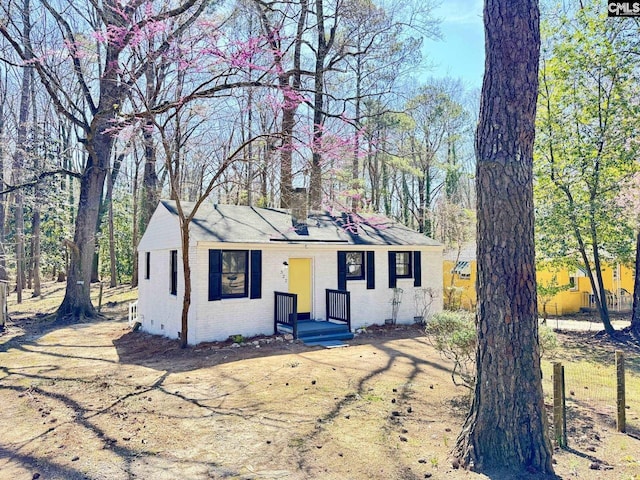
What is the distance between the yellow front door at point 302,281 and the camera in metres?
11.7

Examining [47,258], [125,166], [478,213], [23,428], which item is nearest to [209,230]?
[23,428]

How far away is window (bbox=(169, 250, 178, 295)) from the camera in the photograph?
11.1 metres

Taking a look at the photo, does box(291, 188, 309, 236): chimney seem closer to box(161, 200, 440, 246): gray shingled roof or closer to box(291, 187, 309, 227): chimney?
box(291, 187, 309, 227): chimney

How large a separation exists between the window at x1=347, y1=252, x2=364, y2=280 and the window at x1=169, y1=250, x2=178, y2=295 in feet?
15.4

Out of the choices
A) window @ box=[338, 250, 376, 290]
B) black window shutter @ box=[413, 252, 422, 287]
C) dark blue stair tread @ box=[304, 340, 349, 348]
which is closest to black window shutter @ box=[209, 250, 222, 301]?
dark blue stair tread @ box=[304, 340, 349, 348]

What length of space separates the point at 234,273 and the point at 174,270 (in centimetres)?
186

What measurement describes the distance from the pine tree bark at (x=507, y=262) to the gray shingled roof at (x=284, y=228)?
287 inches

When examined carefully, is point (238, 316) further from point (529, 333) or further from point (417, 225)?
point (417, 225)

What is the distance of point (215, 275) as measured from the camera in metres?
10.2

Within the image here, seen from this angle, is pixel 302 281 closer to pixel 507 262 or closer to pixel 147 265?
pixel 147 265

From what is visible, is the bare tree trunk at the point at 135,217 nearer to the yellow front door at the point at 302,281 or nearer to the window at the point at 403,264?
the yellow front door at the point at 302,281

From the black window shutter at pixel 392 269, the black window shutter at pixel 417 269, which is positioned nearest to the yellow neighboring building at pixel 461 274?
the black window shutter at pixel 417 269

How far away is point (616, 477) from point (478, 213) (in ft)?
8.36

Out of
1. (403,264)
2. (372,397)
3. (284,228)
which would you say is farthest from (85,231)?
(372,397)
